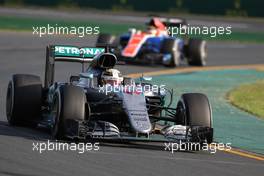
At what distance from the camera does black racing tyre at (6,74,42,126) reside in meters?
13.5

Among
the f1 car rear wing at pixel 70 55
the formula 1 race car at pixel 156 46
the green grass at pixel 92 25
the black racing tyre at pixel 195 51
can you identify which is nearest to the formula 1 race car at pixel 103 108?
the f1 car rear wing at pixel 70 55

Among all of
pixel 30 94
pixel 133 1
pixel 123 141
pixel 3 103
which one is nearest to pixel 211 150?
pixel 123 141

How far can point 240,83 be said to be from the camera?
2422cm

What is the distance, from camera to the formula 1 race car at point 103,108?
12050 mm

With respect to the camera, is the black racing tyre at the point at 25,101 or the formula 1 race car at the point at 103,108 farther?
the black racing tyre at the point at 25,101

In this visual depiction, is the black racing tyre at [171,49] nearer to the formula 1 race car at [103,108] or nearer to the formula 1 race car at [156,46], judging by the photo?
the formula 1 race car at [156,46]

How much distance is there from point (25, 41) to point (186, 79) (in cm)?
1058

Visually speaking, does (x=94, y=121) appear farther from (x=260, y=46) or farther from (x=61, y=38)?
(x=260, y=46)

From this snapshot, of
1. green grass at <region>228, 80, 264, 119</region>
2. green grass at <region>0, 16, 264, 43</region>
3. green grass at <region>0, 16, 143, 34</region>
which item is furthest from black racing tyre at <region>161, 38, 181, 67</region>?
green grass at <region>0, 16, 264, 43</region>

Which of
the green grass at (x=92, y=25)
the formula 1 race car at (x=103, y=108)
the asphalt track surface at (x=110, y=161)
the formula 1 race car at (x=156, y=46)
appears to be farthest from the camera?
the green grass at (x=92, y=25)

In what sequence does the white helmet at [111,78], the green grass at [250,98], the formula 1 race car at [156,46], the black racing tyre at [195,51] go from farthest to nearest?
1. the black racing tyre at [195,51]
2. the formula 1 race car at [156,46]
3. the green grass at [250,98]
4. the white helmet at [111,78]

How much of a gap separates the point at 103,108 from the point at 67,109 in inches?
36.2

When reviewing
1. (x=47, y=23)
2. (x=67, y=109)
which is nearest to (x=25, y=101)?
(x=67, y=109)

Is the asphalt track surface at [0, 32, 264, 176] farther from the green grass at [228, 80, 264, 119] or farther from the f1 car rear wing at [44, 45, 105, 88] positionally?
the green grass at [228, 80, 264, 119]
